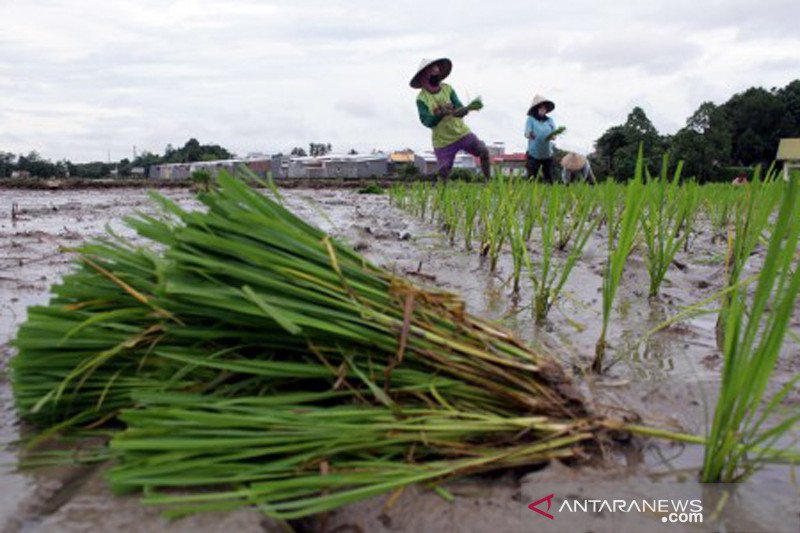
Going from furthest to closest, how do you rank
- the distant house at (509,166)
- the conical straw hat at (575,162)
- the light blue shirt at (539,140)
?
1. the conical straw hat at (575,162)
2. the light blue shirt at (539,140)
3. the distant house at (509,166)

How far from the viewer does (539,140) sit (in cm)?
765

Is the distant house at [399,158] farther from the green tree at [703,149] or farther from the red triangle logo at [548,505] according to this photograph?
the red triangle logo at [548,505]

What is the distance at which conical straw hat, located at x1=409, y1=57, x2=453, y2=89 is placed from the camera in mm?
6543

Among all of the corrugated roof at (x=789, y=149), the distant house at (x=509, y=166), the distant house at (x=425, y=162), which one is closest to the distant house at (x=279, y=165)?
the distant house at (x=425, y=162)

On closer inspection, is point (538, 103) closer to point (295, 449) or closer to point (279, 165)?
point (295, 449)

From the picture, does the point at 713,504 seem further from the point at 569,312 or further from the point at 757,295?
the point at 569,312

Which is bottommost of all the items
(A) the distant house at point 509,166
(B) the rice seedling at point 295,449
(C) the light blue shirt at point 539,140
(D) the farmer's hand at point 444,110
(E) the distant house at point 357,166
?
(B) the rice seedling at point 295,449

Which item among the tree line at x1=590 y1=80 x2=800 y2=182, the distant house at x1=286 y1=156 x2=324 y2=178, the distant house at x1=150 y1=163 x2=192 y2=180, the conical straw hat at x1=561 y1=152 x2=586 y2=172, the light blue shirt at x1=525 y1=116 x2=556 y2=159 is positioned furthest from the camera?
the distant house at x1=286 y1=156 x2=324 y2=178

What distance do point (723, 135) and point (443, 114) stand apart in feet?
122

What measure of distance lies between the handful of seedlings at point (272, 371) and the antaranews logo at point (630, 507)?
80mm

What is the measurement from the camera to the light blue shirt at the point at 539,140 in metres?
7.65

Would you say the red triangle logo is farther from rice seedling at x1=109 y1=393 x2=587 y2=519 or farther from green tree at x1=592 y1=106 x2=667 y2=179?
green tree at x1=592 y1=106 x2=667 y2=179

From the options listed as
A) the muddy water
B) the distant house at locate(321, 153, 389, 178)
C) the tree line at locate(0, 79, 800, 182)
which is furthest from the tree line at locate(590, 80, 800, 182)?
the muddy water

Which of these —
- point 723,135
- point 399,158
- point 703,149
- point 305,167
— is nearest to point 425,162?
point 399,158
